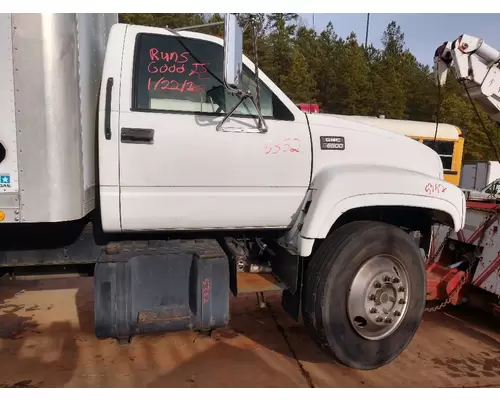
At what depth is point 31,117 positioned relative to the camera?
2.43 meters

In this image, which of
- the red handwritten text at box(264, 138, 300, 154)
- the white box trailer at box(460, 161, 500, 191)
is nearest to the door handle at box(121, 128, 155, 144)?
the red handwritten text at box(264, 138, 300, 154)

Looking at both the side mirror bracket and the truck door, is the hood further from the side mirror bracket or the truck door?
the side mirror bracket

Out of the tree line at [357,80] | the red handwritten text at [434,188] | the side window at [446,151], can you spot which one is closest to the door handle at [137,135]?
the red handwritten text at [434,188]

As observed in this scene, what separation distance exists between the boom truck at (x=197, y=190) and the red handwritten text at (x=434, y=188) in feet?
0.04

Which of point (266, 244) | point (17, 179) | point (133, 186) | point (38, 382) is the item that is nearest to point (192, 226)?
point (133, 186)

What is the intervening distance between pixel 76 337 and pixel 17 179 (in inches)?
77.7

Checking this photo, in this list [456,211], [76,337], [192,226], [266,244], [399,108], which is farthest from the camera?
[399,108]

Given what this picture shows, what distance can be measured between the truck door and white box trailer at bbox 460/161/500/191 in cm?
1733

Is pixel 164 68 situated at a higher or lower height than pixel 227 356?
higher

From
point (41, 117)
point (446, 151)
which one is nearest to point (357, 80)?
point (446, 151)

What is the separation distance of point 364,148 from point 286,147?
676 mm

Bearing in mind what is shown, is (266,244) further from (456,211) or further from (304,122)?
(456,211)

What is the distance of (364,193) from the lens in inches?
120

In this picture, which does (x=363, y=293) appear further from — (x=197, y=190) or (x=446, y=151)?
(x=446, y=151)
